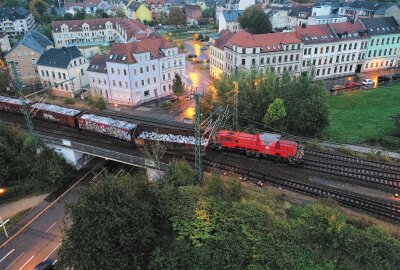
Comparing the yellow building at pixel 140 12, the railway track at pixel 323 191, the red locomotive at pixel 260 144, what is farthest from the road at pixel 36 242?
the yellow building at pixel 140 12

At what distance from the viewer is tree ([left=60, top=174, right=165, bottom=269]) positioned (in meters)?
29.1

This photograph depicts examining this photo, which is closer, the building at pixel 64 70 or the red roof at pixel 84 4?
the building at pixel 64 70

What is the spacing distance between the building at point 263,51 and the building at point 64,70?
118 feet

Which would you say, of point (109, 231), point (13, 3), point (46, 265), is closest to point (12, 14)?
point (13, 3)

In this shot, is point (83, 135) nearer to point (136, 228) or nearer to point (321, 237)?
point (136, 228)

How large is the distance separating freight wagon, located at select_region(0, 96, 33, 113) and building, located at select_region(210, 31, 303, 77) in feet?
143

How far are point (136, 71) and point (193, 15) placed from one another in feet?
348

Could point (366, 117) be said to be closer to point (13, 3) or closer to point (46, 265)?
point (46, 265)

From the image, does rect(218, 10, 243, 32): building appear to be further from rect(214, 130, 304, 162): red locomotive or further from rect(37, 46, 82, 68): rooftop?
rect(214, 130, 304, 162): red locomotive

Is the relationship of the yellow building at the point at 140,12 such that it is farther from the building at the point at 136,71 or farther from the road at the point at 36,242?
the road at the point at 36,242

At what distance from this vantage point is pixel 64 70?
79312mm

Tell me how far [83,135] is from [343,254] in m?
42.3

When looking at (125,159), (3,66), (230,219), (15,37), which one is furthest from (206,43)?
(230,219)

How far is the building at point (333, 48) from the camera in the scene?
81.9 meters
